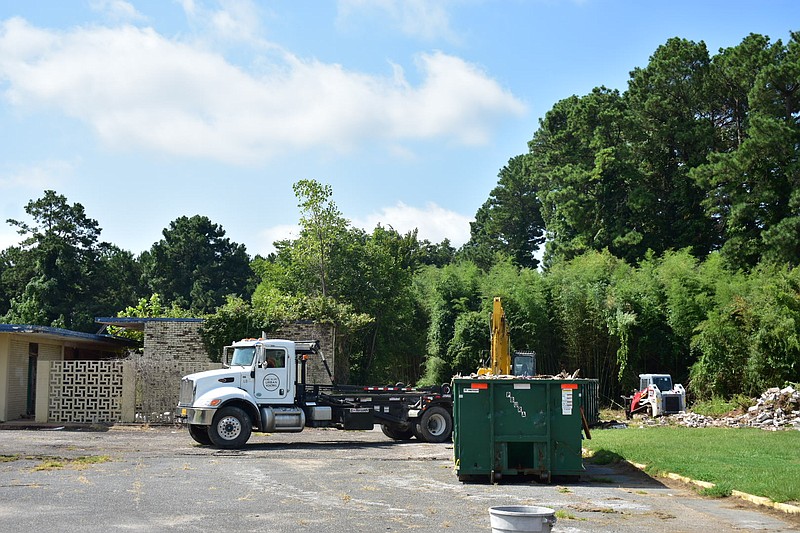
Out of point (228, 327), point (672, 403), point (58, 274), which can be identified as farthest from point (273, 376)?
point (58, 274)

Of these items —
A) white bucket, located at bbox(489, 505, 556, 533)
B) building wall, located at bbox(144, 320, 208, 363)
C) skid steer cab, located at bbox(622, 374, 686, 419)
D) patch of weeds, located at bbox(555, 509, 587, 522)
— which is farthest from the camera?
building wall, located at bbox(144, 320, 208, 363)

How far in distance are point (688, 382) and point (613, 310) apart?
152 inches

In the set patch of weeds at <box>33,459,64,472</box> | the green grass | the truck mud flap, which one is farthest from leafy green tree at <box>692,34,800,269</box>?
patch of weeds at <box>33,459,64,472</box>

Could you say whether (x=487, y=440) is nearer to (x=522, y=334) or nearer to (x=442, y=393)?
(x=442, y=393)

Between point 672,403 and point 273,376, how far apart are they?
1508cm

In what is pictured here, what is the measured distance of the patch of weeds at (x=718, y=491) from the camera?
42.3 feet

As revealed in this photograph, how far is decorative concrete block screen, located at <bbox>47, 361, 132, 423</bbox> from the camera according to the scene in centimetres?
2848

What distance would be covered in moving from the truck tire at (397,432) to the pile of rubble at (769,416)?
Answer: 896cm

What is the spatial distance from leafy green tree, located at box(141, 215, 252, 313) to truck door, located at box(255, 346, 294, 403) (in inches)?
1807

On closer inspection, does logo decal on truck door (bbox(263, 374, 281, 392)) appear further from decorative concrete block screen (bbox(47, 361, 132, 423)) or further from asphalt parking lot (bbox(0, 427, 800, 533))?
decorative concrete block screen (bbox(47, 361, 132, 423))

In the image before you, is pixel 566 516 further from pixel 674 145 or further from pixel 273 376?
pixel 674 145

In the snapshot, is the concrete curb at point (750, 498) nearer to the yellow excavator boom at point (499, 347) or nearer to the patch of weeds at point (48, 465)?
the yellow excavator boom at point (499, 347)

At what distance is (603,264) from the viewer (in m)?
41.1

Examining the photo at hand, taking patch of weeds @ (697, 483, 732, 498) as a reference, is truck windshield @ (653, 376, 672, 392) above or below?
above
